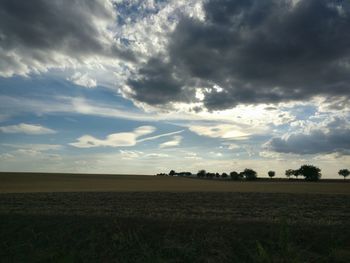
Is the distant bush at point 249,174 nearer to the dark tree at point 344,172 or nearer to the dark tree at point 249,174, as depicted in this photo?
the dark tree at point 249,174

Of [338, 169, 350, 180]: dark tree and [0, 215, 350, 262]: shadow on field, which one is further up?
[338, 169, 350, 180]: dark tree

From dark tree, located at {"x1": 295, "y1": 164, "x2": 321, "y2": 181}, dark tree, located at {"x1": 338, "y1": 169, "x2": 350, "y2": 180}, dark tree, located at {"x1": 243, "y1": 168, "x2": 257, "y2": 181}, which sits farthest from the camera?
dark tree, located at {"x1": 338, "y1": 169, "x2": 350, "y2": 180}

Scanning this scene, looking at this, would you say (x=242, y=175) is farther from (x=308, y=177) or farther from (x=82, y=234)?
(x=82, y=234)

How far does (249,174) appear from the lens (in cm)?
16938

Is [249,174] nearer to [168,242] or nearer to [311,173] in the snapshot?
[311,173]

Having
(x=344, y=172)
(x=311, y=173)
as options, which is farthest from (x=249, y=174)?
(x=344, y=172)

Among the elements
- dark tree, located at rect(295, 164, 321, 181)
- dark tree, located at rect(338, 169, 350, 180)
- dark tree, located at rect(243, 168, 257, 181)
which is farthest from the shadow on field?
dark tree, located at rect(338, 169, 350, 180)

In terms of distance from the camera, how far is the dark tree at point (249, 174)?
167m

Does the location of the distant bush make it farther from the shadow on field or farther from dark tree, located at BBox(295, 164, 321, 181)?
the shadow on field

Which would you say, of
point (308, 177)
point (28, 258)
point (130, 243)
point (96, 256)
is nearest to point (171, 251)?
point (130, 243)

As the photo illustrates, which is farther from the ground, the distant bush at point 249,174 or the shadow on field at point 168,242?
the distant bush at point 249,174

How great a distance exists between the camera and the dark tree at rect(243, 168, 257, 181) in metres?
167

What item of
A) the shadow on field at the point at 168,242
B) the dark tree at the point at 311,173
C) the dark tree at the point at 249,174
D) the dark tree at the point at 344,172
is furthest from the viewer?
the dark tree at the point at 344,172

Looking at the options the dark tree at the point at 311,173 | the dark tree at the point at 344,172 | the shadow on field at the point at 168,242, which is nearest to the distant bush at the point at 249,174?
the dark tree at the point at 311,173
